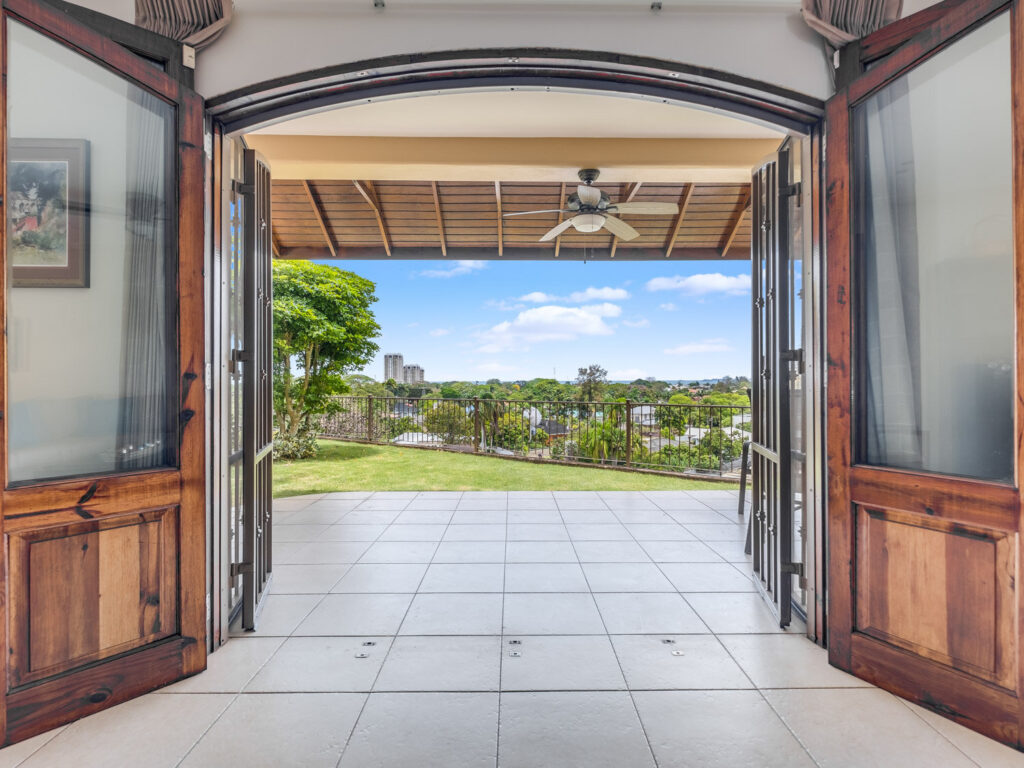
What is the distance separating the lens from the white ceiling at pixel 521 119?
3.13m

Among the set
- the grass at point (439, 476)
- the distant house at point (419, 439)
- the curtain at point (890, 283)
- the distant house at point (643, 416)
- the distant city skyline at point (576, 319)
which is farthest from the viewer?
the distant city skyline at point (576, 319)

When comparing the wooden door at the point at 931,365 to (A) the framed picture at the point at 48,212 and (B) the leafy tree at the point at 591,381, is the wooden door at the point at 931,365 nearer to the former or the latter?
(A) the framed picture at the point at 48,212

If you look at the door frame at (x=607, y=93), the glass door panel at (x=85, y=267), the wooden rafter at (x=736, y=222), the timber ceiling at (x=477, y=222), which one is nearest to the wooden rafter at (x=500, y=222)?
the timber ceiling at (x=477, y=222)

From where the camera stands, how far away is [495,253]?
18.7ft

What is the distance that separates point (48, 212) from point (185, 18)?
963mm

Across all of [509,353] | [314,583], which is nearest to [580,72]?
[314,583]

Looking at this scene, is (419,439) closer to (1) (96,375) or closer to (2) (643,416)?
(2) (643,416)

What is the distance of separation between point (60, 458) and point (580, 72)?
2.56 metres

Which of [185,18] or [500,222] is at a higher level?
[500,222]

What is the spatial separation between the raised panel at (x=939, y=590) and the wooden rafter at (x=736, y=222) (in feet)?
12.1

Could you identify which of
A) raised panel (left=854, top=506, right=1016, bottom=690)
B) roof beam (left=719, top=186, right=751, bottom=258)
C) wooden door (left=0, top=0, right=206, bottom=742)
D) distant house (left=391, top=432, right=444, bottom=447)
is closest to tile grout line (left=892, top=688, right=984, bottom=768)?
raised panel (left=854, top=506, right=1016, bottom=690)

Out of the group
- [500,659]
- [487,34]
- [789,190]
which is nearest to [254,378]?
[500,659]

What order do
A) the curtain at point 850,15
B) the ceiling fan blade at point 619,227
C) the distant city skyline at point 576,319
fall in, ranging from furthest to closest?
1. the distant city skyline at point 576,319
2. the ceiling fan blade at point 619,227
3. the curtain at point 850,15

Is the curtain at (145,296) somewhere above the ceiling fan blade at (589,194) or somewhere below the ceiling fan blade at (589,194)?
below
